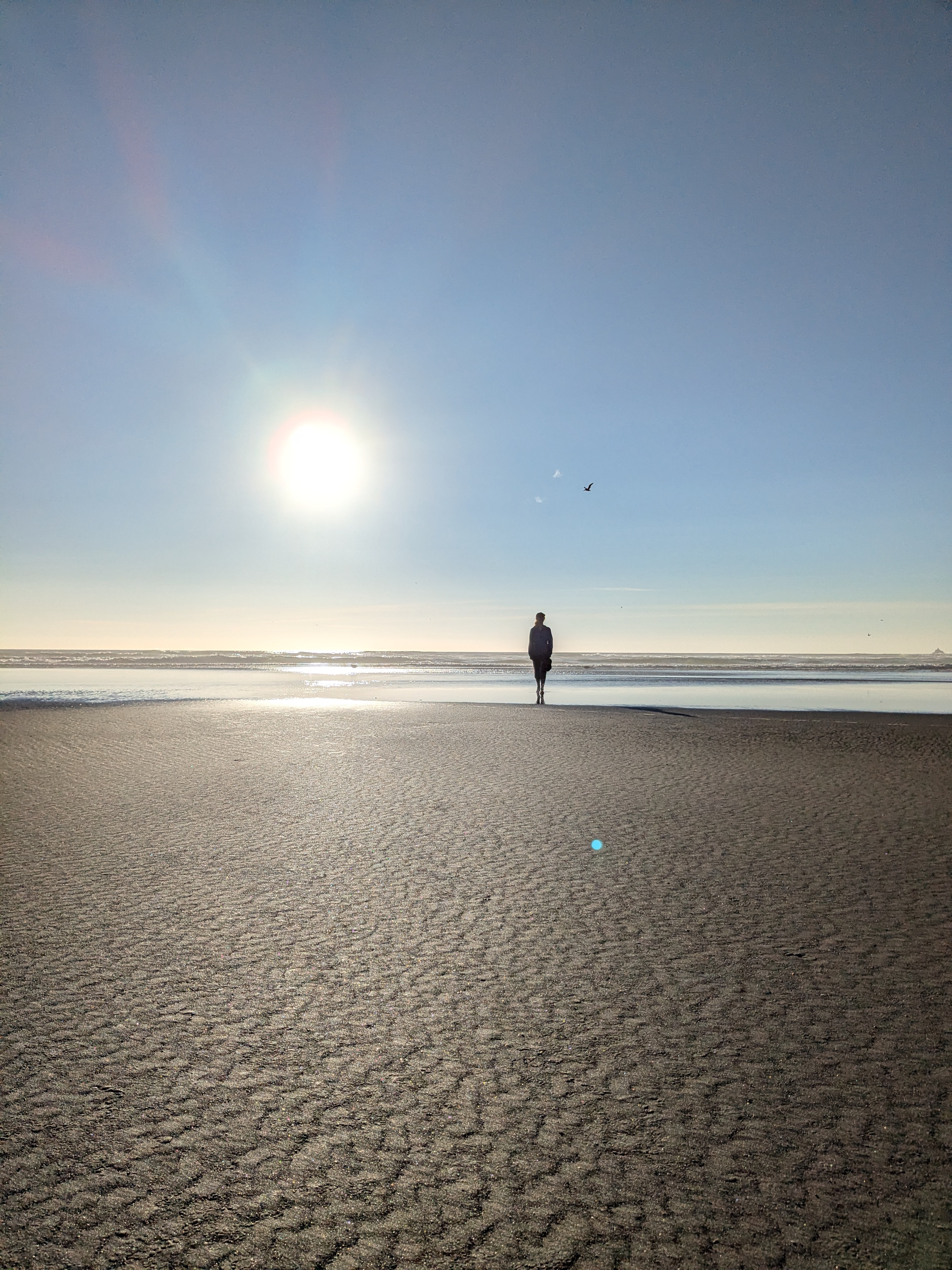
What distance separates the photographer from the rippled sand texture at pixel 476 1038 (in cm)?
245

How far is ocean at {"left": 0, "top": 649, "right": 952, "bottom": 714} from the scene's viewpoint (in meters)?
23.2

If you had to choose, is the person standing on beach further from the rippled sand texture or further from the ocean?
the rippled sand texture

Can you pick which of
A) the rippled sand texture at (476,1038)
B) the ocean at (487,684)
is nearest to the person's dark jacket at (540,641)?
the ocean at (487,684)

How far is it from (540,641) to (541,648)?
0.62 ft

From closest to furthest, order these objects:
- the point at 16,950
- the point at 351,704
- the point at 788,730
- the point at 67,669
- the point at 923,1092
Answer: the point at 923,1092 → the point at 16,950 → the point at 788,730 → the point at 351,704 → the point at 67,669

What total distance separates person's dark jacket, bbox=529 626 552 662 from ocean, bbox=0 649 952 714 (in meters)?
1.70

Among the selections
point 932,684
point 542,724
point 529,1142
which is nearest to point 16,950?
point 529,1142

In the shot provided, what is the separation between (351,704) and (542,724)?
22.1 feet

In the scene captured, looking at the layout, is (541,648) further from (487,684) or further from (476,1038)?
(476,1038)

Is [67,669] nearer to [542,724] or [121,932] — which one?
[542,724]

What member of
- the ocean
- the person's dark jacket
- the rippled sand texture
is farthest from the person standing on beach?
the rippled sand texture

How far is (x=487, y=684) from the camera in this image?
34719 millimetres

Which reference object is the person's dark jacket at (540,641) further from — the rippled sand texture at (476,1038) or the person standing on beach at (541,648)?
the rippled sand texture at (476,1038)

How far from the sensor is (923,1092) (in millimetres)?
3129
